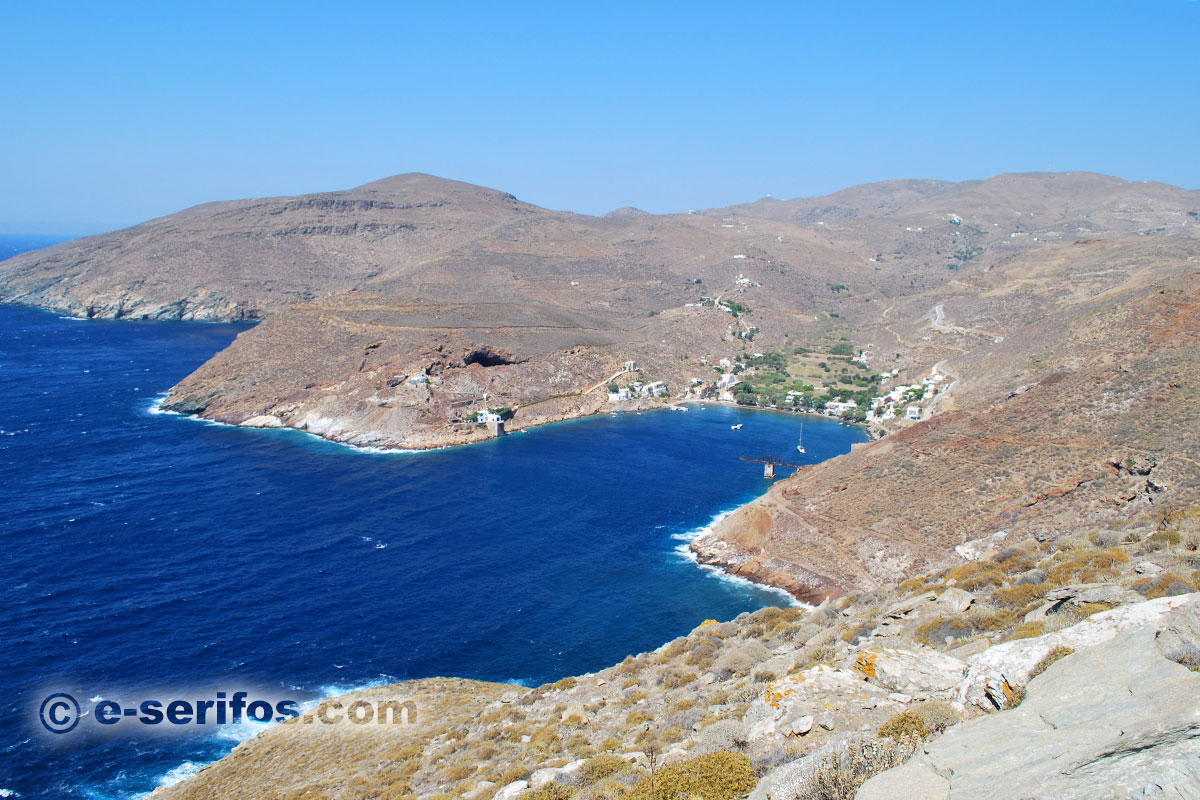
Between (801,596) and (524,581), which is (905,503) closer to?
(801,596)

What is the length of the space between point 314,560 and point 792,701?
42.4 meters

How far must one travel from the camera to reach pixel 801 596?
157ft

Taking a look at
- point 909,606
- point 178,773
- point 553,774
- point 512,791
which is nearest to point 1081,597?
Answer: point 909,606

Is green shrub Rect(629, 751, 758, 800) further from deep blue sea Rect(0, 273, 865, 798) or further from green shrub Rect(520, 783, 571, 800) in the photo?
deep blue sea Rect(0, 273, 865, 798)

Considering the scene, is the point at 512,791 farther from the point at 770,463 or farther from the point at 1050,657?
the point at 770,463

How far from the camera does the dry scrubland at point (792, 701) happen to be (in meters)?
12.5

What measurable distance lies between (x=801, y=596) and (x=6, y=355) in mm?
131307

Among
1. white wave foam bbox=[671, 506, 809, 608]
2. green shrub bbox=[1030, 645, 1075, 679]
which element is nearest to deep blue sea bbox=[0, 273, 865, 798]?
white wave foam bbox=[671, 506, 809, 608]

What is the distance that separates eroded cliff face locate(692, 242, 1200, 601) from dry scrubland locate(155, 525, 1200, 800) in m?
17.2

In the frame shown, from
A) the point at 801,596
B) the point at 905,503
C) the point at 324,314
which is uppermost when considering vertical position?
the point at 324,314

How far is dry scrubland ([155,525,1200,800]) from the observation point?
41.1ft

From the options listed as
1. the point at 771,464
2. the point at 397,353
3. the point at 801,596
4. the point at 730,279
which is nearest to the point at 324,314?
the point at 397,353

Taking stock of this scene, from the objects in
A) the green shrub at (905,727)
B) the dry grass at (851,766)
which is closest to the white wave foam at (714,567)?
the green shrub at (905,727)

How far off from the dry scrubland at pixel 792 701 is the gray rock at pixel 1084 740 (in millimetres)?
82
